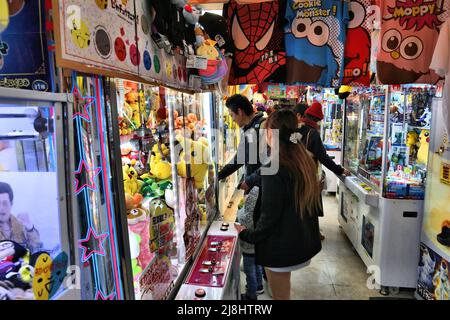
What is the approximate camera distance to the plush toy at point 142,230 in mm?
1417

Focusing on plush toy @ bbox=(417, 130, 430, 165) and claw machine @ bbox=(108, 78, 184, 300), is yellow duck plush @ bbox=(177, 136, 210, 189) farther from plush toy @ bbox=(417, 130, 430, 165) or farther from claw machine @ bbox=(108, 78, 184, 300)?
plush toy @ bbox=(417, 130, 430, 165)

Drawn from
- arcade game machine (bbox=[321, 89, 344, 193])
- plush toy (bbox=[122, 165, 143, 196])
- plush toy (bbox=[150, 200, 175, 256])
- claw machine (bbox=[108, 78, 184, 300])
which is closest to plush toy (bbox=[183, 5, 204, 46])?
claw machine (bbox=[108, 78, 184, 300])

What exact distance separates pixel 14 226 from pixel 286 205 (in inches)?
59.9

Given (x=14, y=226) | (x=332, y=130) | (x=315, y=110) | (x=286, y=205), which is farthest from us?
(x=332, y=130)

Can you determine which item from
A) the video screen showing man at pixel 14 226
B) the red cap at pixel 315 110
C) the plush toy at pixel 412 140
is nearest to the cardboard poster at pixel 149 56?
the video screen showing man at pixel 14 226

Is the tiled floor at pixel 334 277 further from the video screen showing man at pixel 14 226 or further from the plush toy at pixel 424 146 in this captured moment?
the video screen showing man at pixel 14 226

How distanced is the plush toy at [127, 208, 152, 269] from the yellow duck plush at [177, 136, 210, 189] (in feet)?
1.86

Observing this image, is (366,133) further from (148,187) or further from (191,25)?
(148,187)

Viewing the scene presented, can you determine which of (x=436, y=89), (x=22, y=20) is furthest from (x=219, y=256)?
(x=436, y=89)

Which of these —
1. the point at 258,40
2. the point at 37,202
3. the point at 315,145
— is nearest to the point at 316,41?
the point at 258,40

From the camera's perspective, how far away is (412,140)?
3.02m

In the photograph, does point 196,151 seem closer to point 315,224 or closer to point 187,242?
point 187,242

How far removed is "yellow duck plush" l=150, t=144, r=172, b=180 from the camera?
1764mm
